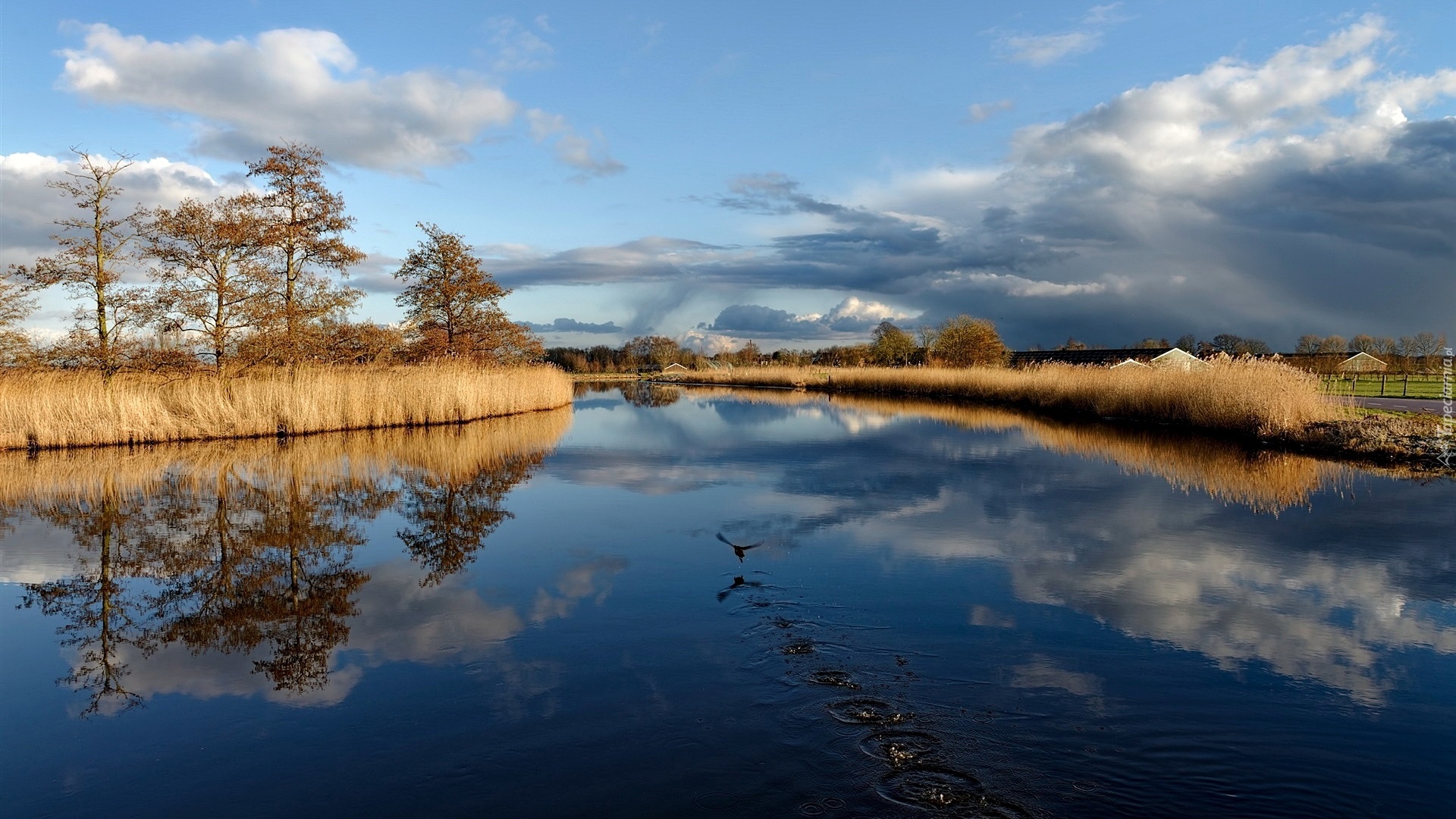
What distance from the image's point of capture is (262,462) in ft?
43.5

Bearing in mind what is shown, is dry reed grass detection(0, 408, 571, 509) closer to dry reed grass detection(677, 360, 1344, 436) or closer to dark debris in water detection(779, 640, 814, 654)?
Result: dark debris in water detection(779, 640, 814, 654)

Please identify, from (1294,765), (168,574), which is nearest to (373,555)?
(168,574)

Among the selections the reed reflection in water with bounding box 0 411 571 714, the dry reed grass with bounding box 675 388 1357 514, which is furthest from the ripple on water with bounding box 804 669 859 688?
the dry reed grass with bounding box 675 388 1357 514

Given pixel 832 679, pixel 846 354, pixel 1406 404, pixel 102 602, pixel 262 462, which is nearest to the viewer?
pixel 832 679

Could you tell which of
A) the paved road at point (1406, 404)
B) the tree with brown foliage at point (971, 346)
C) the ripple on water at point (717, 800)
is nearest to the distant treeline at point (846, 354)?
the tree with brown foliage at point (971, 346)

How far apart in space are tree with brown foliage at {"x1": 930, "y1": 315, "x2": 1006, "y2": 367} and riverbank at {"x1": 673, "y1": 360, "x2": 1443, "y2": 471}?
60.2ft

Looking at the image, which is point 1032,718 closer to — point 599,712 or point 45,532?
point 599,712

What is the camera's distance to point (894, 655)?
4.62 metres

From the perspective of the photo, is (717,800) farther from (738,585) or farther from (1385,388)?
(1385,388)

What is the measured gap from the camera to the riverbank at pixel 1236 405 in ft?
45.0

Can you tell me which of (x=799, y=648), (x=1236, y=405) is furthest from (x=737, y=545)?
(x=1236, y=405)

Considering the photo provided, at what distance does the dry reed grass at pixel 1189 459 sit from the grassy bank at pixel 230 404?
13078 mm

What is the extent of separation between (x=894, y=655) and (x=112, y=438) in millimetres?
16956

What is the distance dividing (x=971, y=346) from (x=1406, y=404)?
28.5 metres
